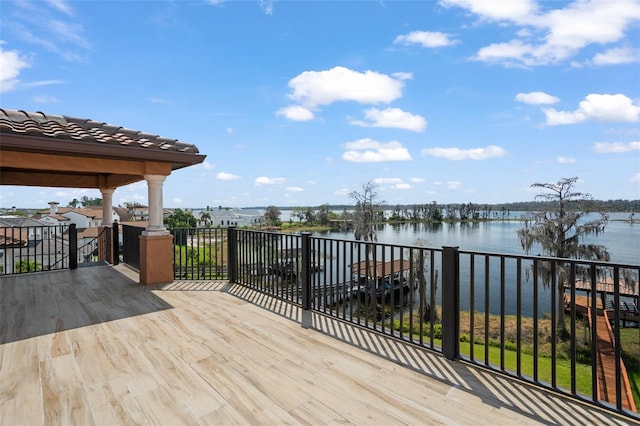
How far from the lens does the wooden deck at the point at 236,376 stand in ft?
5.75

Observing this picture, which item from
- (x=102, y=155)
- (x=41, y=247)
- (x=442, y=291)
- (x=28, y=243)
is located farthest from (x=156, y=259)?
(x=442, y=291)

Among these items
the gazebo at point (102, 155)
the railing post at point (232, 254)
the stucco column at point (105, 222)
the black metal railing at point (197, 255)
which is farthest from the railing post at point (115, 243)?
the railing post at point (232, 254)

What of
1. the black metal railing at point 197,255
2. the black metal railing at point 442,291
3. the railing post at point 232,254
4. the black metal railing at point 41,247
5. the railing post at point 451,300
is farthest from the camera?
the black metal railing at point 41,247

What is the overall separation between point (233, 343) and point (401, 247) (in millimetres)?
1710

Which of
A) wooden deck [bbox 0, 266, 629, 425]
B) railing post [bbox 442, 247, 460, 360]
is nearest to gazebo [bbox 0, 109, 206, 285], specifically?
wooden deck [bbox 0, 266, 629, 425]

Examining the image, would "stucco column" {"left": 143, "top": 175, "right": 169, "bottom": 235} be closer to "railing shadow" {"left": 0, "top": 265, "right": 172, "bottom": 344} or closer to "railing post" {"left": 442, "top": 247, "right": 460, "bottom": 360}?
"railing shadow" {"left": 0, "top": 265, "right": 172, "bottom": 344}

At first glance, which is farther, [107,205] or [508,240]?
[508,240]

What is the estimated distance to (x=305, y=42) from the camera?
32.2 ft

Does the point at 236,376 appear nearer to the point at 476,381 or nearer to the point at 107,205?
the point at 476,381

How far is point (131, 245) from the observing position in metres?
6.24

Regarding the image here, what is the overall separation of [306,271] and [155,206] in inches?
126

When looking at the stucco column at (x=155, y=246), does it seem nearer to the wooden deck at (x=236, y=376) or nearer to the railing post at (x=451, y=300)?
the wooden deck at (x=236, y=376)

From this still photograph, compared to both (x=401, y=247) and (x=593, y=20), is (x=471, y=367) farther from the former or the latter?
(x=593, y=20)

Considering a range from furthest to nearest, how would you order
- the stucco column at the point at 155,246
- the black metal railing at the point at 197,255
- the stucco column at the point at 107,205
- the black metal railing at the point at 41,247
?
1. the stucco column at the point at 107,205
2. the black metal railing at the point at 41,247
3. the black metal railing at the point at 197,255
4. the stucco column at the point at 155,246
